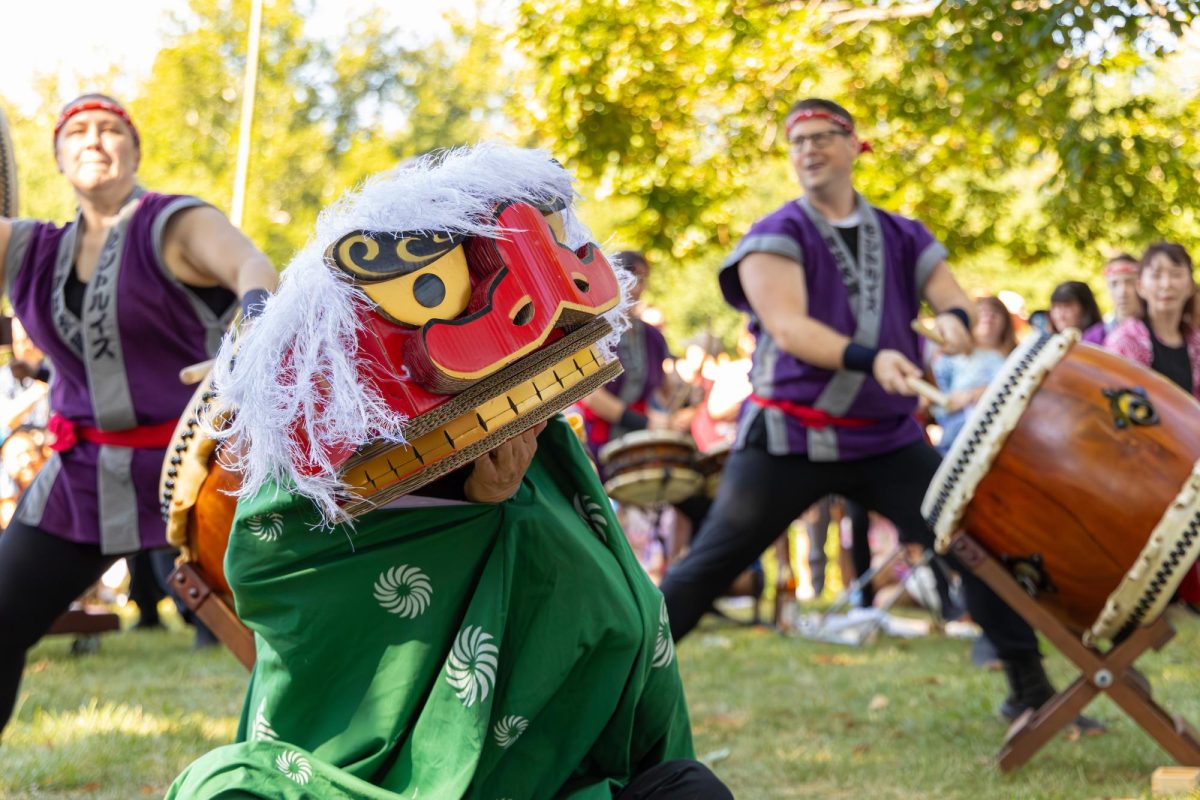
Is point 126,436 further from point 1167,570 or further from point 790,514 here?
point 1167,570

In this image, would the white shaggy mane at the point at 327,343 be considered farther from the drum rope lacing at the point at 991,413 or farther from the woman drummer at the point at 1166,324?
the woman drummer at the point at 1166,324

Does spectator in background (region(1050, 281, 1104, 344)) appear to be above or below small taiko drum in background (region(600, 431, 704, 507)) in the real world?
above

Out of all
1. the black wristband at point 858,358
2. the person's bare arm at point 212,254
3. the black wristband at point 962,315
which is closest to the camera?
the person's bare arm at point 212,254

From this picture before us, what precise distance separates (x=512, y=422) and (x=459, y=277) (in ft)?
0.68

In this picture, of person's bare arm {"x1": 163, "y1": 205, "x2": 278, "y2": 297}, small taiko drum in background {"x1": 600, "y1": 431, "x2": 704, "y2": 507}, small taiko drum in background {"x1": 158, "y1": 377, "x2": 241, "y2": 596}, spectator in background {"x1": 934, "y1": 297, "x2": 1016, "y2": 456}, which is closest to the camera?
small taiko drum in background {"x1": 158, "y1": 377, "x2": 241, "y2": 596}

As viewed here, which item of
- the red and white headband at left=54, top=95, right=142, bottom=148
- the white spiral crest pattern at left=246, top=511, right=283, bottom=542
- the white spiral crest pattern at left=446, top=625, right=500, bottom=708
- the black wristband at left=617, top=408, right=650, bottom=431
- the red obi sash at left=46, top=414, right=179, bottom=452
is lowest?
the black wristband at left=617, top=408, right=650, bottom=431

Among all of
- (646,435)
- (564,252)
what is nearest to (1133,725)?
(646,435)

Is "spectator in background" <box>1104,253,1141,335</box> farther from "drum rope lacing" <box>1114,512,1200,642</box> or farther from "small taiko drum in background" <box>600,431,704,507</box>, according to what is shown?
"drum rope lacing" <box>1114,512,1200,642</box>

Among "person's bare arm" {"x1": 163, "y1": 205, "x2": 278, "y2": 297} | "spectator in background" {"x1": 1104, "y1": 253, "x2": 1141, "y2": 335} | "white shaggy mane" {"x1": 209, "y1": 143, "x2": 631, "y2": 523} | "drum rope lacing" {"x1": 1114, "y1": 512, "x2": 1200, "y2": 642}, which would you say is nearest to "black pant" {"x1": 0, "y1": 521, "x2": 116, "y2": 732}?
"person's bare arm" {"x1": 163, "y1": 205, "x2": 278, "y2": 297}

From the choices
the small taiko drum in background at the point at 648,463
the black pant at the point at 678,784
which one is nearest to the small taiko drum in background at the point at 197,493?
the black pant at the point at 678,784

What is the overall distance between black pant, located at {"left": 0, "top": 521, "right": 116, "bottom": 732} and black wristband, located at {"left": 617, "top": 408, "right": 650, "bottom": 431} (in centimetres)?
402

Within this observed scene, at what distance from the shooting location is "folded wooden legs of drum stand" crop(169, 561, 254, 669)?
3223 mm

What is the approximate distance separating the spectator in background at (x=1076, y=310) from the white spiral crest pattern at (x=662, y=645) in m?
5.46

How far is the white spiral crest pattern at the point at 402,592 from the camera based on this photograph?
6.59 feet
